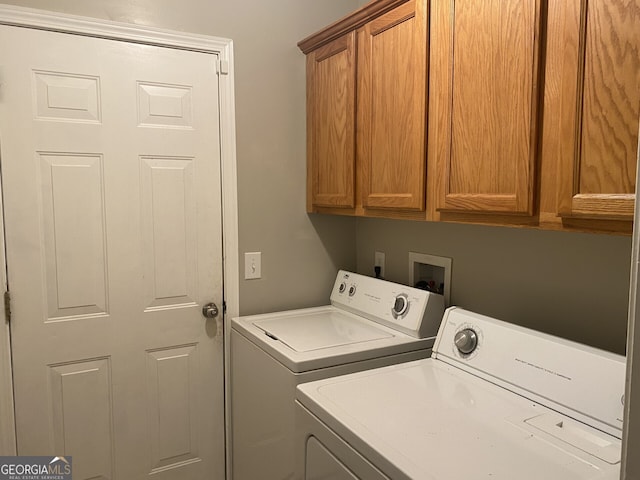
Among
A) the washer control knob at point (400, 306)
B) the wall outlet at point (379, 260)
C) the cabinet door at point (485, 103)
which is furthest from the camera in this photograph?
the wall outlet at point (379, 260)

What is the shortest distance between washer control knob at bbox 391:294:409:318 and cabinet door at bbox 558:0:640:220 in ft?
2.71

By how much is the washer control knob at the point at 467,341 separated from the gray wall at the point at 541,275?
9.2 inches

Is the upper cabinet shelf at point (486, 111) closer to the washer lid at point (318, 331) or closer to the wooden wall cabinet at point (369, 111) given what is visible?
the wooden wall cabinet at point (369, 111)

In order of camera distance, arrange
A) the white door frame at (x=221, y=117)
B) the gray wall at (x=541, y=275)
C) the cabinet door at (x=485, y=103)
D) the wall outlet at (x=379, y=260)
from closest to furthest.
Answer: the cabinet door at (x=485, y=103) → the gray wall at (x=541, y=275) → the white door frame at (x=221, y=117) → the wall outlet at (x=379, y=260)

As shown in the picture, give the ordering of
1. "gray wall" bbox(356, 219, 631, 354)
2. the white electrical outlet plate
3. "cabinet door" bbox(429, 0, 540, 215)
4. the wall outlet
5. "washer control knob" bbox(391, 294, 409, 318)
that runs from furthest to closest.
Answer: the wall outlet < the white electrical outlet plate < "washer control knob" bbox(391, 294, 409, 318) < "gray wall" bbox(356, 219, 631, 354) < "cabinet door" bbox(429, 0, 540, 215)

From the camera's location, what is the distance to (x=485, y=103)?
4.45 ft

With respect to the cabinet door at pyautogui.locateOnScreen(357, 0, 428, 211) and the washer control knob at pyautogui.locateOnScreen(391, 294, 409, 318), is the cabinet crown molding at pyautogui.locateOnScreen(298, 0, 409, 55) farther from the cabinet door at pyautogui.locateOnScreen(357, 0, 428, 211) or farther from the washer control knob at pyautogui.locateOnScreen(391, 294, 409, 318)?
the washer control knob at pyautogui.locateOnScreen(391, 294, 409, 318)

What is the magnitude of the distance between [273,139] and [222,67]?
37 cm

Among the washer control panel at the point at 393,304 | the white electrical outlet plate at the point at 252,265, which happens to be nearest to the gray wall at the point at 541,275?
the washer control panel at the point at 393,304

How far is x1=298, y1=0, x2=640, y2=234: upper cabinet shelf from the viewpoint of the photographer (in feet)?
3.45

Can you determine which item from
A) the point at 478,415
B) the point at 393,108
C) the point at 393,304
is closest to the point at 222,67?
the point at 393,108

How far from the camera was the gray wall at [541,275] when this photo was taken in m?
1.38

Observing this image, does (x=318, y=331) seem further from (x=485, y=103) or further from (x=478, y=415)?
(x=485, y=103)

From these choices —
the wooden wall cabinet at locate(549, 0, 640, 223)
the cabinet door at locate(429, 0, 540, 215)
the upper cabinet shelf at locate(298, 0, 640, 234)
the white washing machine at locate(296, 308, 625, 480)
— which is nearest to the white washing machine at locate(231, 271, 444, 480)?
the white washing machine at locate(296, 308, 625, 480)
